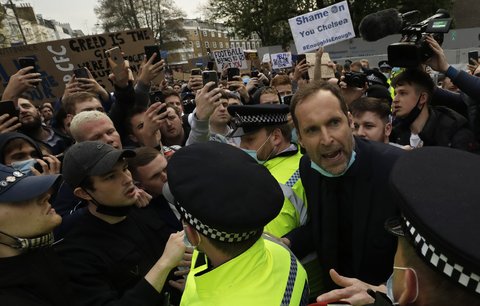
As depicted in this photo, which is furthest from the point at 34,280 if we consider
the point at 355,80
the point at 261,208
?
the point at 355,80

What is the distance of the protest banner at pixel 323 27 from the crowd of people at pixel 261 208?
12.9 ft

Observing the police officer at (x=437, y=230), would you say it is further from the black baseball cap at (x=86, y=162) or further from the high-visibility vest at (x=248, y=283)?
the black baseball cap at (x=86, y=162)

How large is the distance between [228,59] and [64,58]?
5.97 meters

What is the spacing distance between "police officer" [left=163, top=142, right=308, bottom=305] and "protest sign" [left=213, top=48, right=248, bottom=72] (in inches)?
378

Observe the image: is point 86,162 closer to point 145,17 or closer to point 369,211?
point 369,211

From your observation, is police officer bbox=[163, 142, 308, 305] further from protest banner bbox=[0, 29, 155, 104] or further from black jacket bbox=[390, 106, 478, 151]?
protest banner bbox=[0, 29, 155, 104]

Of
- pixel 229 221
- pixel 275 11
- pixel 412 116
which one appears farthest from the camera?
pixel 275 11

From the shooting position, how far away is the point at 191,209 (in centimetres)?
133

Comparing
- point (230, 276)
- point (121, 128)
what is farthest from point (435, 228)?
point (121, 128)

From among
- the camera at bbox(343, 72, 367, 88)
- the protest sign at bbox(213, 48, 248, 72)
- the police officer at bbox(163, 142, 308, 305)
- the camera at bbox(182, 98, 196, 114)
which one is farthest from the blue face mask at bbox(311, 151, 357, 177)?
the protest sign at bbox(213, 48, 248, 72)

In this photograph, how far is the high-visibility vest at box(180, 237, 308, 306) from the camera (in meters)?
1.30

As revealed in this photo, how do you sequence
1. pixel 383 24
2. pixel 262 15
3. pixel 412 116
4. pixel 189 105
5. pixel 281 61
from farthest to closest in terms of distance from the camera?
pixel 262 15
pixel 281 61
pixel 189 105
pixel 383 24
pixel 412 116

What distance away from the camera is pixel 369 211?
2.01m

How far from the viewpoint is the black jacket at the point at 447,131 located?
3016mm
